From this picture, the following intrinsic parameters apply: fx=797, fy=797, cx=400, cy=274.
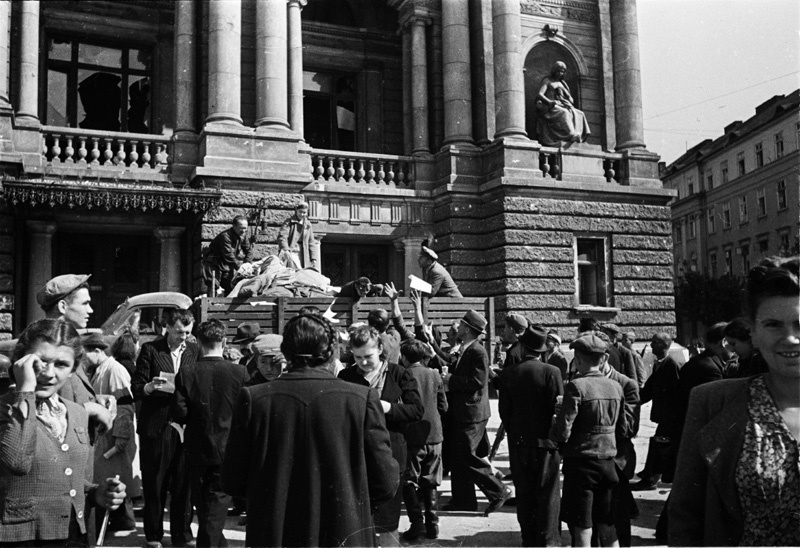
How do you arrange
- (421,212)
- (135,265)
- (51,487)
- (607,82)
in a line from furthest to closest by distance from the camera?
(607,82)
(421,212)
(135,265)
(51,487)

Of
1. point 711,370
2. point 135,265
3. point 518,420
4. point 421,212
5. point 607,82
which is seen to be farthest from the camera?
point 607,82

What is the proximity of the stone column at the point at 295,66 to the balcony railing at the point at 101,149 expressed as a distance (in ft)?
11.1

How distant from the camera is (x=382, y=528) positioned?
5.73 metres

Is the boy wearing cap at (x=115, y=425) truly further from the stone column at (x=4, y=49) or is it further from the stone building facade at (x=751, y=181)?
the stone column at (x=4, y=49)

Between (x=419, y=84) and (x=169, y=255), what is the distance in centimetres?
828

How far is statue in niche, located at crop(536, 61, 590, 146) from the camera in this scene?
21.3 m

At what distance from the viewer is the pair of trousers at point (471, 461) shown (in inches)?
302

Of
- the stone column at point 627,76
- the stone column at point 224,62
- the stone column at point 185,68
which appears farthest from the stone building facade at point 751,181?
the stone column at point 185,68

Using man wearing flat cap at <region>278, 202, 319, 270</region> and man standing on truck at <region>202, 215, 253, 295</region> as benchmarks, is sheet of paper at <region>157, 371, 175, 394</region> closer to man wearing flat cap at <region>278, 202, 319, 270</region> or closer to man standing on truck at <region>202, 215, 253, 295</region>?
man standing on truck at <region>202, 215, 253, 295</region>

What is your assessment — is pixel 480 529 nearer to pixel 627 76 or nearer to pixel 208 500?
pixel 208 500

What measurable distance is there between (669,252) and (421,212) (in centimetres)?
681

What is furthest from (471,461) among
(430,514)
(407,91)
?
(407,91)

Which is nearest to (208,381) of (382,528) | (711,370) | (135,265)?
(382,528)

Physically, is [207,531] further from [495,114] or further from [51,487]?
[495,114]
